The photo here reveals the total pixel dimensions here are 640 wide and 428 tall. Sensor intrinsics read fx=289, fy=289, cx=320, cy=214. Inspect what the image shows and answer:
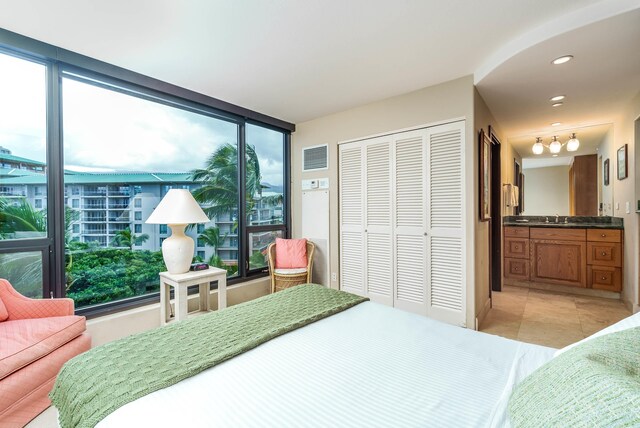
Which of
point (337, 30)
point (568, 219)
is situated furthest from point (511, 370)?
point (568, 219)

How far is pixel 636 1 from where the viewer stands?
1.71m

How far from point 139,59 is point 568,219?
20.2 feet

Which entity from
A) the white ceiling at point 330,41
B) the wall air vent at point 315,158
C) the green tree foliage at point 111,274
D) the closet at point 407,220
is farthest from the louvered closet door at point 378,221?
the green tree foliage at point 111,274

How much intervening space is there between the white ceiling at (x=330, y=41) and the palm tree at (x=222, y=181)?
0.78m

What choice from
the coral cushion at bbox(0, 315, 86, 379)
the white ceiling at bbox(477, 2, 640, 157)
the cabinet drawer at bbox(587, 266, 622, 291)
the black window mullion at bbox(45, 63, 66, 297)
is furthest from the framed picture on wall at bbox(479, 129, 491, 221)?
the black window mullion at bbox(45, 63, 66, 297)

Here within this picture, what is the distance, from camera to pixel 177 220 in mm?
2572

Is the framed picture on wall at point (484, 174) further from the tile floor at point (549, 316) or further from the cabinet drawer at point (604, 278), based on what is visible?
the cabinet drawer at point (604, 278)

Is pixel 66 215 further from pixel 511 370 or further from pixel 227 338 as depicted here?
pixel 511 370

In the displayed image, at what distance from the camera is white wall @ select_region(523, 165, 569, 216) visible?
4.83m

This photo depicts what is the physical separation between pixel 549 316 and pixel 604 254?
1445mm

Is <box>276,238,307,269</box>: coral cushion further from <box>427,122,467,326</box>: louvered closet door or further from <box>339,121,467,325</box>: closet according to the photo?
<box>427,122,467,326</box>: louvered closet door

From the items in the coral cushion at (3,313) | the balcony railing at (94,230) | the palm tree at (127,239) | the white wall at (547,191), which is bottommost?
the coral cushion at (3,313)

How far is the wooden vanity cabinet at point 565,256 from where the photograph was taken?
3.77m

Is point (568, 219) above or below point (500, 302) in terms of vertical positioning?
above
